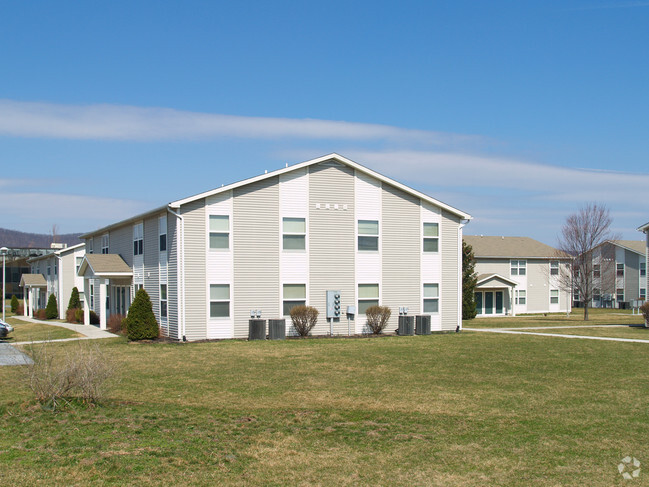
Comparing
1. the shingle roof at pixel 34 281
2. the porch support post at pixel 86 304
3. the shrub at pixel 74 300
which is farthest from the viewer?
the shingle roof at pixel 34 281

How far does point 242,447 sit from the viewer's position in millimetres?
9102

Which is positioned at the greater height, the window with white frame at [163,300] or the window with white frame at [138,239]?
the window with white frame at [138,239]

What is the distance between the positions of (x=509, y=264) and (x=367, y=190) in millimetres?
27889

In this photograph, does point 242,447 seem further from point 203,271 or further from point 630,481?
point 203,271

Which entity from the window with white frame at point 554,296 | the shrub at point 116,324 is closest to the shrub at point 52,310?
the shrub at point 116,324

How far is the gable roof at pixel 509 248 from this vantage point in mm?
52875

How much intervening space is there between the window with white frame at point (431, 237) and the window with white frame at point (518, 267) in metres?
25.2

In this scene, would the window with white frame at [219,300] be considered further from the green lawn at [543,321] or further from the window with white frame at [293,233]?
the green lawn at [543,321]

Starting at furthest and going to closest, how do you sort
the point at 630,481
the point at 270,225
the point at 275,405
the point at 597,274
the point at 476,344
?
the point at 597,274 < the point at 270,225 < the point at 476,344 < the point at 275,405 < the point at 630,481

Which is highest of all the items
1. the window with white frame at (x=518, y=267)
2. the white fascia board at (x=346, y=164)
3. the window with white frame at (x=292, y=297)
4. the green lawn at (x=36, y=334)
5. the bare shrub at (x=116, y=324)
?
the white fascia board at (x=346, y=164)

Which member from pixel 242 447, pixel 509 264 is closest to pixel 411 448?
pixel 242 447

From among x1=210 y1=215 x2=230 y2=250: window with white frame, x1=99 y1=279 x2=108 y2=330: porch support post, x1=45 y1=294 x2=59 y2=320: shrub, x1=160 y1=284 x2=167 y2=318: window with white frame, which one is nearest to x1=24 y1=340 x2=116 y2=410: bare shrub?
x1=210 y1=215 x2=230 y2=250: window with white frame

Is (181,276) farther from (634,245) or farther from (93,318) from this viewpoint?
(634,245)

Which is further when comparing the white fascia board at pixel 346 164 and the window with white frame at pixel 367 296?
the window with white frame at pixel 367 296
